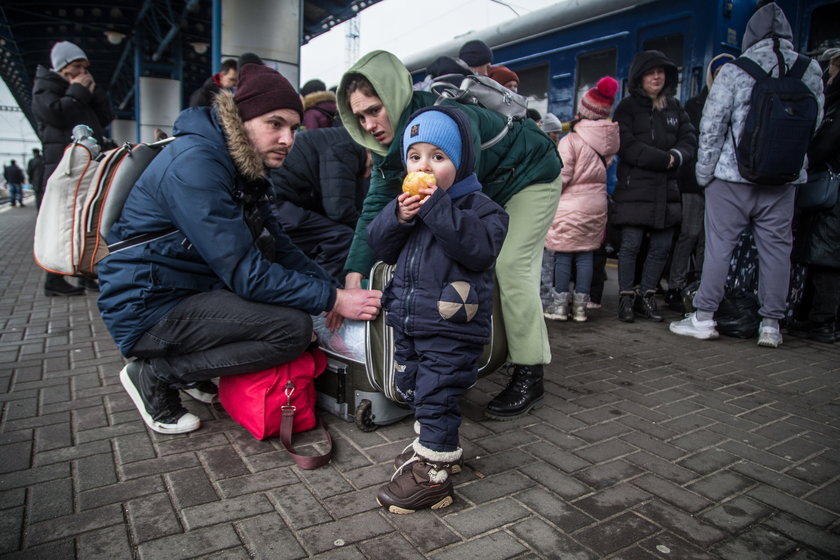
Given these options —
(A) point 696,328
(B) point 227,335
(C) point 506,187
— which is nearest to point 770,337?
(A) point 696,328

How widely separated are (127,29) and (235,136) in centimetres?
2105

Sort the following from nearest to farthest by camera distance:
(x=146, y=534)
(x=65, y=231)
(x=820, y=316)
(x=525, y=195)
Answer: (x=146, y=534), (x=65, y=231), (x=525, y=195), (x=820, y=316)

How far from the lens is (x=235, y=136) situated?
2516 mm

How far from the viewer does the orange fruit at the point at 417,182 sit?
198 centimetres

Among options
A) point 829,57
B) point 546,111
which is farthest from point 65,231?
point 546,111

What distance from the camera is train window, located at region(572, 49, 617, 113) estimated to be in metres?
6.87

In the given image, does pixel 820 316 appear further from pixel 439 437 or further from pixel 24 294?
pixel 24 294

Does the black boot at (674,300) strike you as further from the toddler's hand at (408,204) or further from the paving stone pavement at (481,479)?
the toddler's hand at (408,204)

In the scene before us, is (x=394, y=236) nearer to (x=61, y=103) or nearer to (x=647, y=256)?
(x=647, y=256)

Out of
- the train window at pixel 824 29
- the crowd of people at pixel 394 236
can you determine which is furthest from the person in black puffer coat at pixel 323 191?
the train window at pixel 824 29

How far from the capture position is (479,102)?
109 inches

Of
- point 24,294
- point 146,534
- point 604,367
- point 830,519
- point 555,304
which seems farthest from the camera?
point 24,294

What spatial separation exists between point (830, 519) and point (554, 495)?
0.97m

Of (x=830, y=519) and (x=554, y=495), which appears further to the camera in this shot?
(x=554, y=495)
